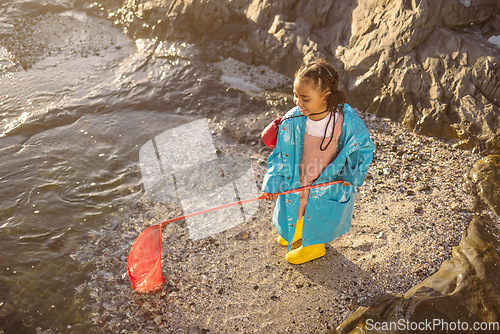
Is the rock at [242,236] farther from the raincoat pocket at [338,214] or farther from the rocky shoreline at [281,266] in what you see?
the raincoat pocket at [338,214]

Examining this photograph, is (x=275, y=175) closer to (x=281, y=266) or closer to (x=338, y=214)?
(x=338, y=214)

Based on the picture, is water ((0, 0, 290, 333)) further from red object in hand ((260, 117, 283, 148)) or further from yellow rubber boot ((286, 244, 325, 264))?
red object in hand ((260, 117, 283, 148))

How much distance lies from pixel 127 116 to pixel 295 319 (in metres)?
4.10

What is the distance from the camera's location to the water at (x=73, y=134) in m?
3.53

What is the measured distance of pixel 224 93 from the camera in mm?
6152

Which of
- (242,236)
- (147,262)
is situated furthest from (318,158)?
(147,262)

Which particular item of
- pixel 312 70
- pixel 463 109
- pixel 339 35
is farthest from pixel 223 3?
pixel 312 70

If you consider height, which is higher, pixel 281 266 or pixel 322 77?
pixel 322 77

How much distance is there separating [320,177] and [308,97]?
2.46ft

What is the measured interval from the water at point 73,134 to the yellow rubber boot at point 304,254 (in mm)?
1642

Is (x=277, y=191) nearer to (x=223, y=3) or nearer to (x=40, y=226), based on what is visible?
(x=40, y=226)

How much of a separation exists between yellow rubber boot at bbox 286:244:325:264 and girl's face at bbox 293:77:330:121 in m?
1.36

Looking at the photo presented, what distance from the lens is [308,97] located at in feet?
9.20

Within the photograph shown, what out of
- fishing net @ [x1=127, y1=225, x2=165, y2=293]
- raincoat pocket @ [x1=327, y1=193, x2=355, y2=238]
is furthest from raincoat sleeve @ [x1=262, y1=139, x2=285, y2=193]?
fishing net @ [x1=127, y1=225, x2=165, y2=293]
